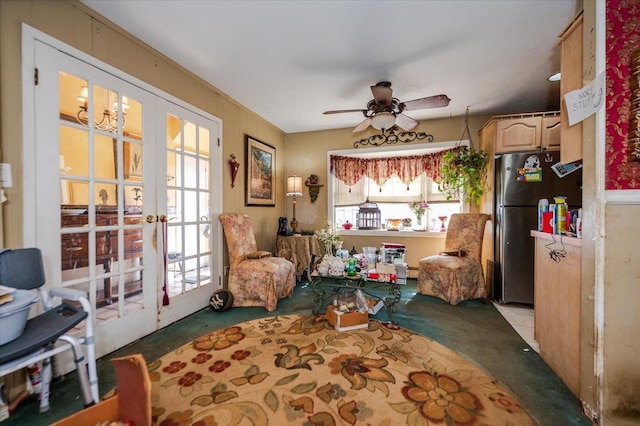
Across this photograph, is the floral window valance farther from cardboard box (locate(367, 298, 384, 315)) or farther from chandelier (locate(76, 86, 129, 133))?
chandelier (locate(76, 86, 129, 133))

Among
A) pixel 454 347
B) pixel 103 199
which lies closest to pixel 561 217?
pixel 454 347

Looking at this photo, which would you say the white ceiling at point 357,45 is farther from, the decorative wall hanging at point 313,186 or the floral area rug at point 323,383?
the floral area rug at point 323,383

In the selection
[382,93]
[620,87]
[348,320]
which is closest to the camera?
[620,87]

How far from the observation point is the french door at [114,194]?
1679 millimetres

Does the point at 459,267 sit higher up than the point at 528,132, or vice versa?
the point at 528,132

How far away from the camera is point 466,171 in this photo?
3.61m

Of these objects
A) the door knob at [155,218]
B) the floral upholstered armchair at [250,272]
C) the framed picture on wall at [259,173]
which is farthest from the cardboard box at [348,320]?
the framed picture on wall at [259,173]

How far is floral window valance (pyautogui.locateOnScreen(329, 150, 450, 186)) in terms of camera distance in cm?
438

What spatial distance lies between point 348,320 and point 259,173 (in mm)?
2535

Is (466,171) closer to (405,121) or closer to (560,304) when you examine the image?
(405,121)

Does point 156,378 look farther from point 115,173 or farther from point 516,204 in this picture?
point 516,204

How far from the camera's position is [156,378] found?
5.63ft

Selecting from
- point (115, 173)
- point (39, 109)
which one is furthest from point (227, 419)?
point (39, 109)

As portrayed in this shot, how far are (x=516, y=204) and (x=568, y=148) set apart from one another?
63.2 inches
